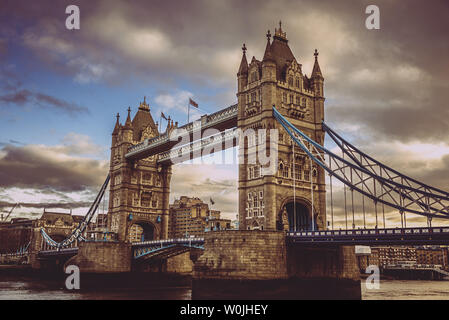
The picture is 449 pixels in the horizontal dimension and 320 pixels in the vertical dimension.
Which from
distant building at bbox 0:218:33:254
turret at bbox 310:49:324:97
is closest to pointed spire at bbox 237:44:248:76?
turret at bbox 310:49:324:97

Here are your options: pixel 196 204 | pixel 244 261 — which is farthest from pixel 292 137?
pixel 196 204

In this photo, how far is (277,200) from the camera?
52344 mm

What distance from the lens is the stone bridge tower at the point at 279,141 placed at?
2082 inches

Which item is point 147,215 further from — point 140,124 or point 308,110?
point 308,110

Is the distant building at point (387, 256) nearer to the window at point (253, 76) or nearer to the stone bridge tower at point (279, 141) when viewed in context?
the stone bridge tower at point (279, 141)

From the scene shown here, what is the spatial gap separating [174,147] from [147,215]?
14178 millimetres

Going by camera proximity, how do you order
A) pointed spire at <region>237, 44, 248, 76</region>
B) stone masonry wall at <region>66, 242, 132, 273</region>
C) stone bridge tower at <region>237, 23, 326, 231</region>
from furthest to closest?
stone masonry wall at <region>66, 242, 132, 273</region> < pointed spire at <region>237, 44, 248, 76</region> < stone bridge tower at <region>237, 23, 326, 231</region>

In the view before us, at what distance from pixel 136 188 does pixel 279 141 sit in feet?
120

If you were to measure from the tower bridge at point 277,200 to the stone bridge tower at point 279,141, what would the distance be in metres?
Result: 0.12

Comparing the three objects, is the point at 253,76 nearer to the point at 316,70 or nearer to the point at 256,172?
the point at 316,70

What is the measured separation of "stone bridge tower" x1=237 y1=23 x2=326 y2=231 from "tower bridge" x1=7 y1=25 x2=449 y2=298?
12 cm

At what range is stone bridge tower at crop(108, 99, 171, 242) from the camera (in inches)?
3204

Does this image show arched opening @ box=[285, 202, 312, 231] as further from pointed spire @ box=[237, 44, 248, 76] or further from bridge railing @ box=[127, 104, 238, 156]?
pointed spire @ box=[237, 44, 248, 76]

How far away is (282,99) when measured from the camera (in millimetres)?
55531
